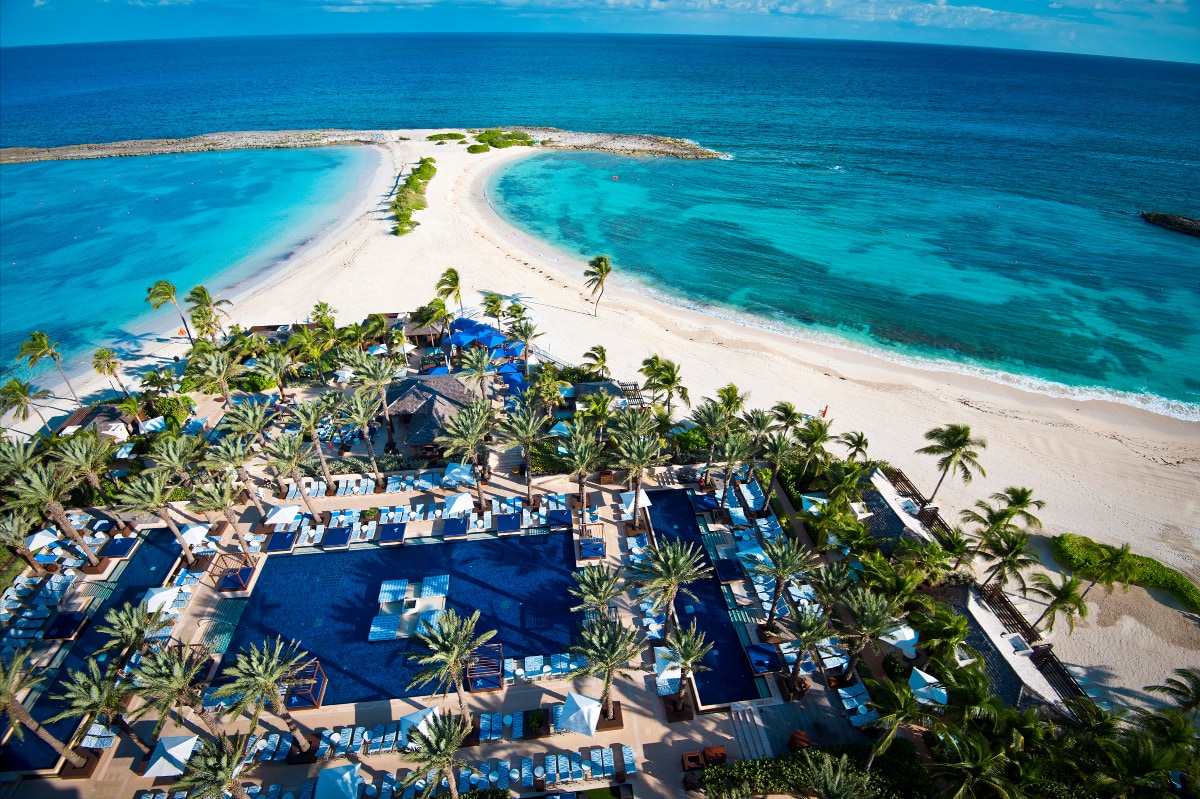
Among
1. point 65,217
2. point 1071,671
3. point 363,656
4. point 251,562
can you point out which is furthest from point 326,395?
point 65,217

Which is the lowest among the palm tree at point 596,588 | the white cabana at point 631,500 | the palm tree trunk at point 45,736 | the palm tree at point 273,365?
the palm tree trunk at point 45,736

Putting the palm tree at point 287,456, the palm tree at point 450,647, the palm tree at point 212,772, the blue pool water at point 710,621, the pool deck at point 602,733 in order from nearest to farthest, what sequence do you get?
the palm tree at point 212,772
the palm tree at point 450,647
the pool deck at point 602,733
the blue pool water at point 710,621
the palm tree at point 287,456

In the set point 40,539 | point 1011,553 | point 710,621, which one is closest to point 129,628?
point 40,539

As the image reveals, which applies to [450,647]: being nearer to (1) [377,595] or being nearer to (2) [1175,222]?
(1) [377,595]

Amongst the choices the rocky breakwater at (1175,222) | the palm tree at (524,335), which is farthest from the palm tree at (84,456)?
the rocky breakwater at (1175,222)

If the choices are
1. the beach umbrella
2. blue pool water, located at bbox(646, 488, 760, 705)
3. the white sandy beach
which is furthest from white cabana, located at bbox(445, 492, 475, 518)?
the beach umbrella

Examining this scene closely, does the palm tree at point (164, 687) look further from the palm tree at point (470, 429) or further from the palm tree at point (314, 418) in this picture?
the palm tree at point (470, 429)

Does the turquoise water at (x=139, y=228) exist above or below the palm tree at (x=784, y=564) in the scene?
above

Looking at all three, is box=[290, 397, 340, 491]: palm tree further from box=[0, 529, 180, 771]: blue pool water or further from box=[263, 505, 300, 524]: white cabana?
box=[0, 529, 180, 771]: blue pool water
